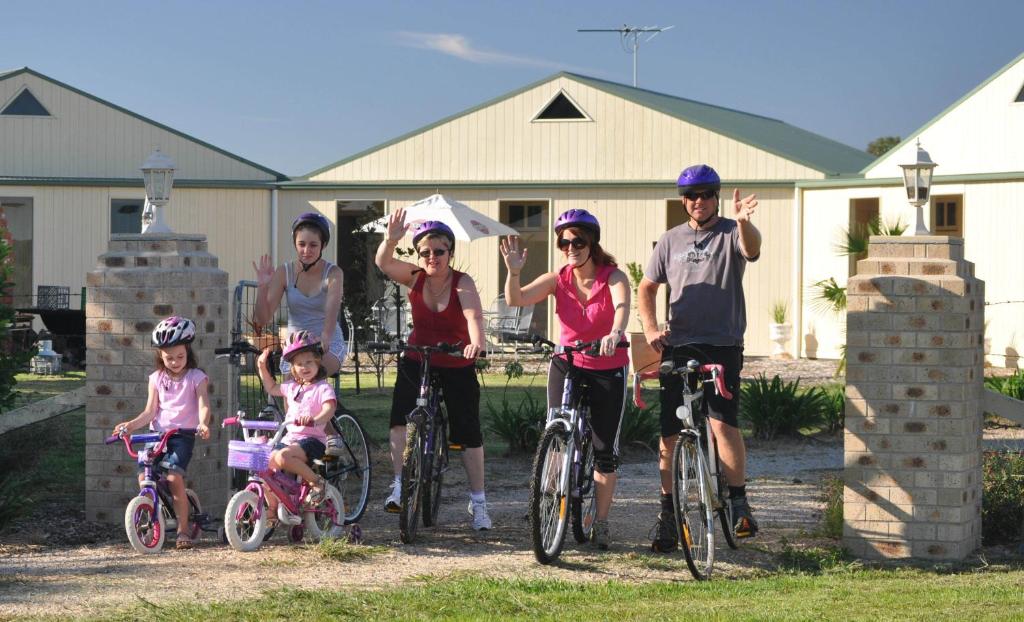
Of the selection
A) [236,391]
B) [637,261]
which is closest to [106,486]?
[236,391]

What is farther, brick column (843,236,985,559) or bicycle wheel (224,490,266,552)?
brick column (843,236,985,559)

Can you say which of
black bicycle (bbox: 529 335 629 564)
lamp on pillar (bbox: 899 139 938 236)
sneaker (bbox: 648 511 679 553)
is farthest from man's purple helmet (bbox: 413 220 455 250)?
lamp on pillar (bbox: 899 139 938 236)

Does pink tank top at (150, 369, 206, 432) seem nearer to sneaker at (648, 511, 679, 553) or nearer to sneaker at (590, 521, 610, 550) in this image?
sneaker at (590, 521, 610, 550)

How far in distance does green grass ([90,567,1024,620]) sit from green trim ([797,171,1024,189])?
53.0 ft

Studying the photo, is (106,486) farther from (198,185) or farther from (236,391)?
(198,185)

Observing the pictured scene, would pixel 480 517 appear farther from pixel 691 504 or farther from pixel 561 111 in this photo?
pixel 561 111

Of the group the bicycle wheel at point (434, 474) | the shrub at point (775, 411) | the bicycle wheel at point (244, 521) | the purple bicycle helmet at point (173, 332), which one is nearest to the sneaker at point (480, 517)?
the bicycle wheel at point (434, 474)

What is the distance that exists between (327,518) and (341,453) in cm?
36

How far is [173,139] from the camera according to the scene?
25.9 meters

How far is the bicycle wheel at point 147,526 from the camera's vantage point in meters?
7.37

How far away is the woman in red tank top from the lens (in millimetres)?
7793

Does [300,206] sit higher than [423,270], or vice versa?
[300,206]

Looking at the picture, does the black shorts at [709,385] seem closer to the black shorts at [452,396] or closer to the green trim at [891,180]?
the black shorts at [452,396]

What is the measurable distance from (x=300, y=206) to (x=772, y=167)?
811 centimetres
